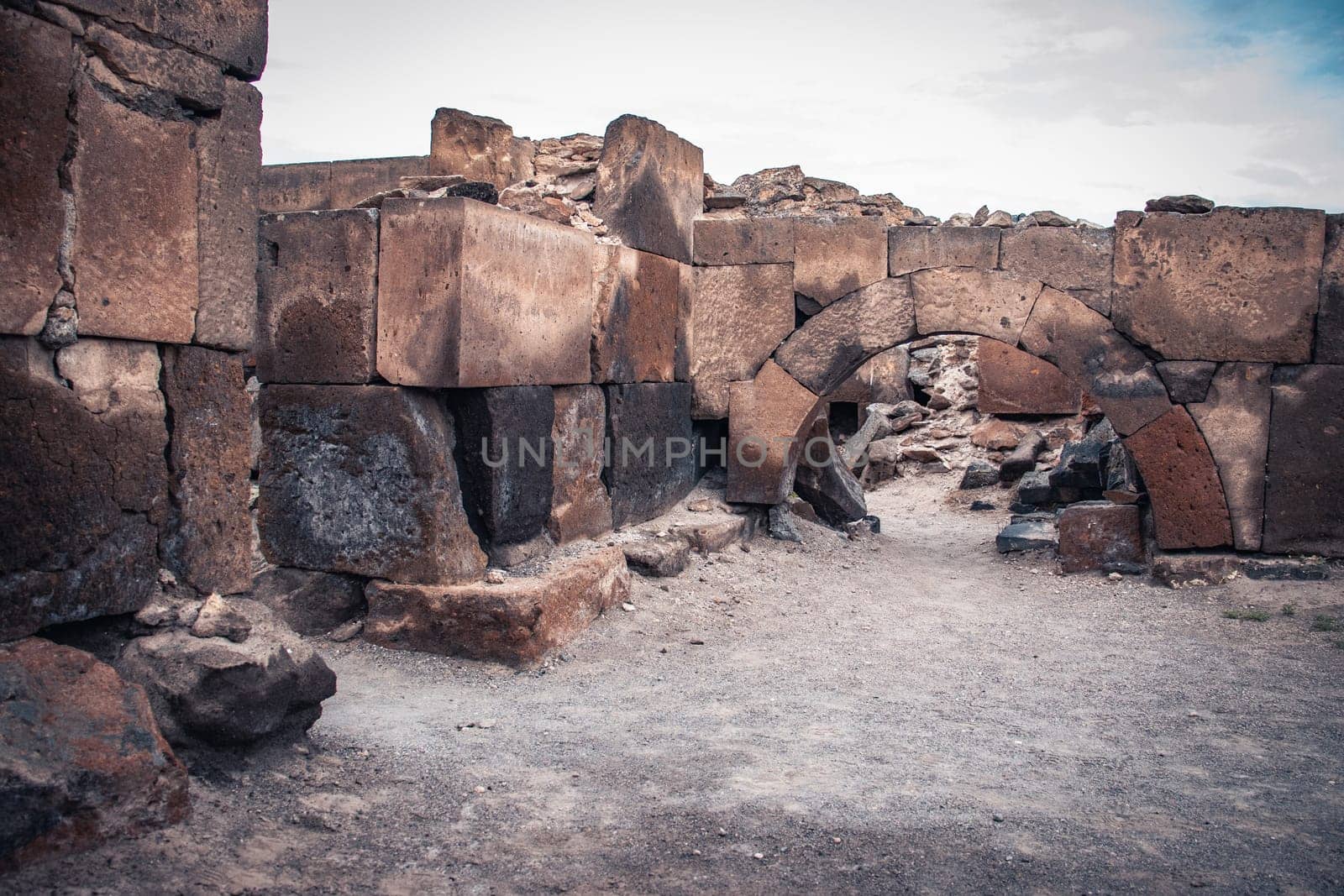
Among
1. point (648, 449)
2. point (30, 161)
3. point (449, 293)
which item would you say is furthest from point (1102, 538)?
point (30, 161)

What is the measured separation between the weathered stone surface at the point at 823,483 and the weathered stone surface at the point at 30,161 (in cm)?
590

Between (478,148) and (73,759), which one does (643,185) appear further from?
(73,759)

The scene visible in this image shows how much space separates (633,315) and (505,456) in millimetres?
1728

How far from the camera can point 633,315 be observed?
20.3 ft

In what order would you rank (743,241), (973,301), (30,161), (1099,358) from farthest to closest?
(743,241) → (973,301) → (1099,358) → (30,161)

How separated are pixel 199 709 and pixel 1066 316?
543cm

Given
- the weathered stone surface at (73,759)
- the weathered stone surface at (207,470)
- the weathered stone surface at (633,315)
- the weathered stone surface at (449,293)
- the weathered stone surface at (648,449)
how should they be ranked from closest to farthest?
the weathered stone surface at (73,759), the weathered stone surface at (207,470), the weathered stone surface at (449,293), the weathered stone surface at (633,315), the weathered stone surface at (648,449)

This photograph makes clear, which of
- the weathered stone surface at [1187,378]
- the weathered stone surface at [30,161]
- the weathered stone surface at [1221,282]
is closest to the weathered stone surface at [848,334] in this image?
the weathered stone surface at [1221,282]

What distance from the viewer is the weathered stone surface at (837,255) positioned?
6816 millimetres

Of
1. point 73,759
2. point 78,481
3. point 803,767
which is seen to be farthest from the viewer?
point 803,767

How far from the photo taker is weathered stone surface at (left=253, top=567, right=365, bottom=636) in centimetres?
463

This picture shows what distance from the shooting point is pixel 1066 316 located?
21.3 feet

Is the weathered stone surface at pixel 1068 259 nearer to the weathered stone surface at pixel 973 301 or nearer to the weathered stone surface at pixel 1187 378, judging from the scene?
→ the weathered stone surface at pixel 973 301

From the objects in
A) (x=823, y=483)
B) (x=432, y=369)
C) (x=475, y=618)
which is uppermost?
(x=432, y=369)
